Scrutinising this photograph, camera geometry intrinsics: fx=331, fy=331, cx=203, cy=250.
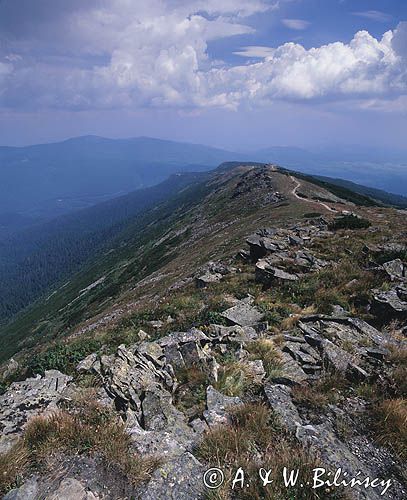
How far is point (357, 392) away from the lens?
761 centimetres

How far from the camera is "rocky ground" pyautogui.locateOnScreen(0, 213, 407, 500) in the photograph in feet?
17.0

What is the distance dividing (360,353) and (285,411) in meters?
3.49

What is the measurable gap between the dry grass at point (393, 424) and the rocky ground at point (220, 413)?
2cm

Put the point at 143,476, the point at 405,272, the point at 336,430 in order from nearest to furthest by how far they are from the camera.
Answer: the point at 143,476, the point at 336,430, the point at 405,272

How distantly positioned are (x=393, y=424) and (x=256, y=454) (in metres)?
2.89

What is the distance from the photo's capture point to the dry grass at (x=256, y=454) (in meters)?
4.89

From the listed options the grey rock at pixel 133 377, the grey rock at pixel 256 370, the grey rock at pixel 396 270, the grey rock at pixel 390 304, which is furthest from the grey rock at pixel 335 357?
the grey rock at pixel 396 270

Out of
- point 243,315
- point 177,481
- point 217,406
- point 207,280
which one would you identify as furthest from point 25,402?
point 207,280

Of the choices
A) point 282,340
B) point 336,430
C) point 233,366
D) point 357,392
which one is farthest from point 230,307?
point 336,430

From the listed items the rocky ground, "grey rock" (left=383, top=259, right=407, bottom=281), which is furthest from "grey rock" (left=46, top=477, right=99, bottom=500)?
"grey rock" (left=383, top=259, right=407, bottom=281)

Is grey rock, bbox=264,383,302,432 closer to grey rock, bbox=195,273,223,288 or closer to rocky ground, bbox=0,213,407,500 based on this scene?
rocky ground, bbox=0,213,407,500

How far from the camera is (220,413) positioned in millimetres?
7055

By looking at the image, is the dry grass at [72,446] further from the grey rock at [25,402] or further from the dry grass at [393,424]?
the dry grass at [393,424]

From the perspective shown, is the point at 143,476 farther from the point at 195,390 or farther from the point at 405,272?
the point at 405,272
